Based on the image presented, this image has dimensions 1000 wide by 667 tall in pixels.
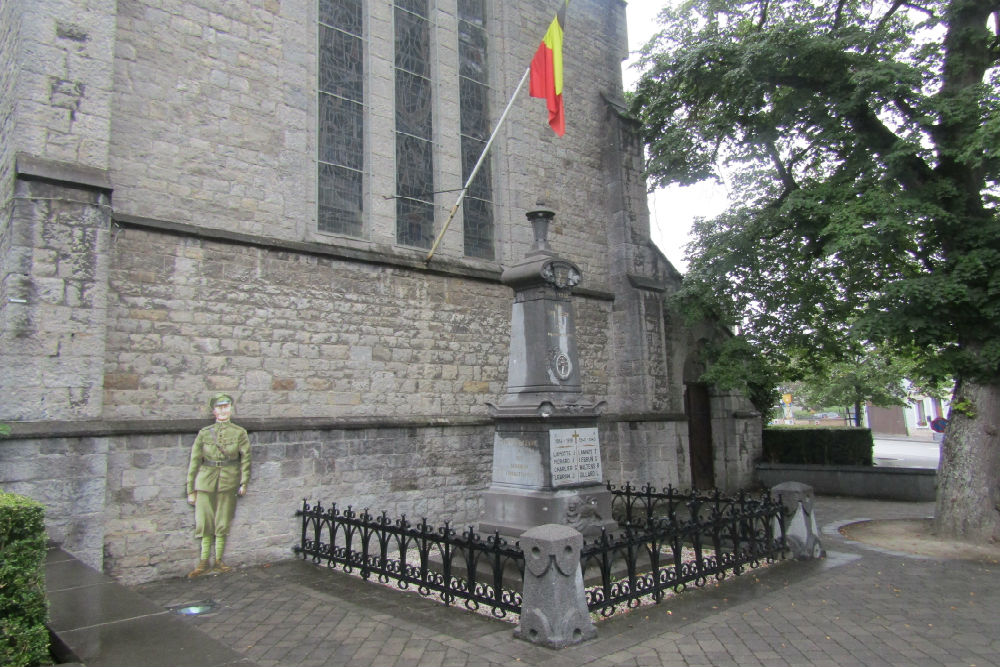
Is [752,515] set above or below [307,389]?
below

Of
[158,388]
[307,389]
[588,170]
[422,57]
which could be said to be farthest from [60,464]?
[588,170]

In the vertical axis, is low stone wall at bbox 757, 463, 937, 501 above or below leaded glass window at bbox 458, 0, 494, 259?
below

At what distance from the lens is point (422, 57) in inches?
426

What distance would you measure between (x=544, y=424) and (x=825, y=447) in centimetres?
1161

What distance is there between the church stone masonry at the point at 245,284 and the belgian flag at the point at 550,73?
178 centimetres

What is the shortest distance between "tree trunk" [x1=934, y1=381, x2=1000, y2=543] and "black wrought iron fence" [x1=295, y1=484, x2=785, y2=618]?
322 centimetres

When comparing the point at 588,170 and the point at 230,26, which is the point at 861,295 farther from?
the point at 230,26

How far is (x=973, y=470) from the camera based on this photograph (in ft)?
29.4

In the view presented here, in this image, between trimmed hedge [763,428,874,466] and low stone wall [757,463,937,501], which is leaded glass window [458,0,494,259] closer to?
low stone wall [757,463,937,501]

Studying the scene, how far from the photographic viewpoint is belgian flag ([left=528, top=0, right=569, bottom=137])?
9688 mm

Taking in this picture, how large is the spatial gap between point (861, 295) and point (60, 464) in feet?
38.7

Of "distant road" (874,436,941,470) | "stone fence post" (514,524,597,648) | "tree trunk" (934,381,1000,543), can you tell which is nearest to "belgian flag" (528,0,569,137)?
"stone fence post" (514,524,597,648)

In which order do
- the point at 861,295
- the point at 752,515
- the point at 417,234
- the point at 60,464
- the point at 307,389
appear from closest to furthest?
the point at 60,464 < the point at 752,515 < the point at 307,389 < the point at 417,234 < the point at 861,295

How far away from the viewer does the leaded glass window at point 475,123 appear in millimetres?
11203
